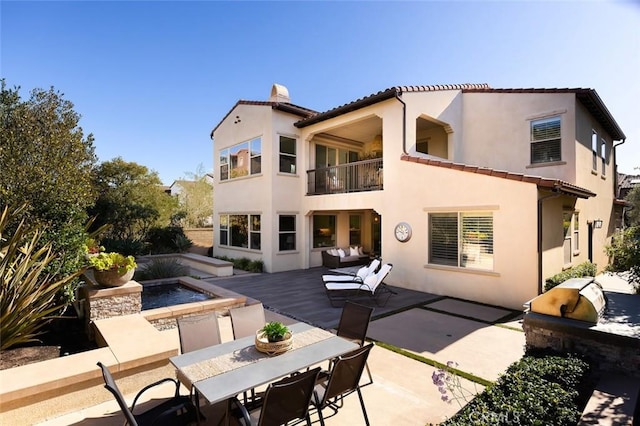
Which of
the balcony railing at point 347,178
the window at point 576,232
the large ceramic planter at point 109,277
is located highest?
the balcony railing at point 347,178

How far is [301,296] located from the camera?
998 cm

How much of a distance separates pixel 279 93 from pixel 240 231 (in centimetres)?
791

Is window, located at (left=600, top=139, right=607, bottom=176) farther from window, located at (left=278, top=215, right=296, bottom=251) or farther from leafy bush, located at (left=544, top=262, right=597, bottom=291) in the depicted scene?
window, located at (left=278, top=215, right=296, bottom=251)

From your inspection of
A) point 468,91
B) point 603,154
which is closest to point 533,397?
point 468,91

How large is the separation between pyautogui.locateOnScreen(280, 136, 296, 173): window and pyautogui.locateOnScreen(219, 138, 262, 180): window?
1163 mm

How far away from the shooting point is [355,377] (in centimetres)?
344

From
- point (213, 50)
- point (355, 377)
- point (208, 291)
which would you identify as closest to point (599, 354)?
point (355, 377)

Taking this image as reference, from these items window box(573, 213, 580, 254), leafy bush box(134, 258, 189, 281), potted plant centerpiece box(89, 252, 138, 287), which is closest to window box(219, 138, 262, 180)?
leafy bush box(134, 258, 189, 281)

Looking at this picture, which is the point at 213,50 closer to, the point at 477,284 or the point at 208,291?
the point at 208,291

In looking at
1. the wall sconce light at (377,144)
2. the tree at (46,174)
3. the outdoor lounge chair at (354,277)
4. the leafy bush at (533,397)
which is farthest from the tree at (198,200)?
the leafy bush at (533,397)

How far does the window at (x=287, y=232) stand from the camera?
1472cm

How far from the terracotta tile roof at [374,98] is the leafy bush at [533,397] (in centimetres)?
944

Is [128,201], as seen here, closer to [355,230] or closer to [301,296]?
[355,230]

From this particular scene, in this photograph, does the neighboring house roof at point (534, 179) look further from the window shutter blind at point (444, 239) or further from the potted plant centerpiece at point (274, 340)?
the potted plant centerpiece at point (274, 340)
